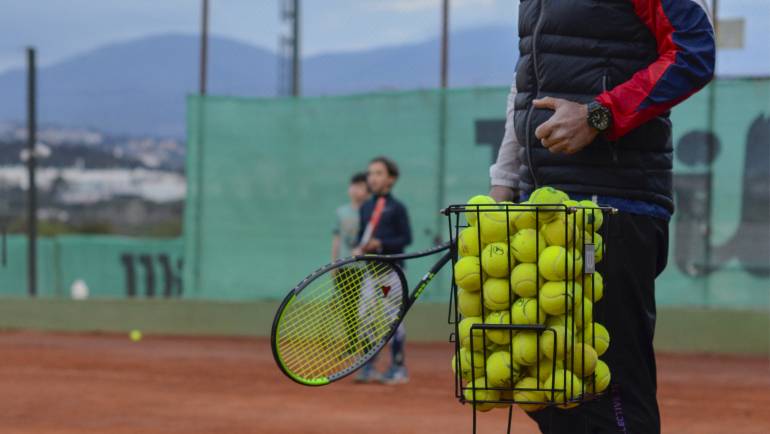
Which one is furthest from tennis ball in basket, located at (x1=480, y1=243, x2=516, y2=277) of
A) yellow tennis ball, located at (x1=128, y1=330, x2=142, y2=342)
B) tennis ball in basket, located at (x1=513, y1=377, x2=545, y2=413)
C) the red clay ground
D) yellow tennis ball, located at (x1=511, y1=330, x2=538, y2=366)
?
yellow tennis ball, located at (x1=128, y1=330, x2=142, y2=342)

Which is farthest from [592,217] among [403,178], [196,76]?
[196,76]

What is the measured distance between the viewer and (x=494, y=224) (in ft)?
9.64

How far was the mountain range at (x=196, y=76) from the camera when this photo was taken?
11922 mm

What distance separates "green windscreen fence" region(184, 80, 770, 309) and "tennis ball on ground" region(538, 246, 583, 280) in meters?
8.20

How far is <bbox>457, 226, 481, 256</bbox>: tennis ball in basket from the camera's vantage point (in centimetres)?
296

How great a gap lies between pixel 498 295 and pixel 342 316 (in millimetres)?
739

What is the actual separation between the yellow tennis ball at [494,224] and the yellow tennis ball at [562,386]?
34 cm

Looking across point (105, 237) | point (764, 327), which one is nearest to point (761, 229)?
point (764, 327)

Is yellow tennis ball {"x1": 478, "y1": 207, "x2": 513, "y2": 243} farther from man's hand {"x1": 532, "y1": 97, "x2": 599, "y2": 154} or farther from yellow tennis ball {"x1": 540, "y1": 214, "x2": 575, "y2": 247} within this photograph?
man's hand {"x1": 532, "y1": 97, "x2": 599, "y2": 154}

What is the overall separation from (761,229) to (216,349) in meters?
4.97

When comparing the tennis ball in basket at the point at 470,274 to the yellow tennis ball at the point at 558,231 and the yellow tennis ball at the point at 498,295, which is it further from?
the yellow tennis ball at the point at 558,231

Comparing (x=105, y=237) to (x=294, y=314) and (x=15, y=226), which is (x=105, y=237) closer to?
(x=15, y=226)

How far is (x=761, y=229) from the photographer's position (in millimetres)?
10773

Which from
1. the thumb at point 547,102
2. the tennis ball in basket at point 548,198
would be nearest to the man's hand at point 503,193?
the thumb at point 547,102
